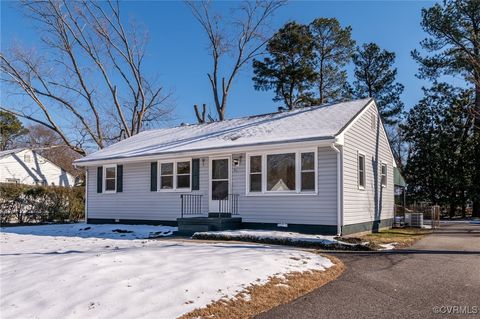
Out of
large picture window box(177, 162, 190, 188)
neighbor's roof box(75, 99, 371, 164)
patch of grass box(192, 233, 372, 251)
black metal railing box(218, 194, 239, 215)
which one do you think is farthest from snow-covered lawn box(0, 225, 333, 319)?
large picture window box(177, 162, 190, 188)

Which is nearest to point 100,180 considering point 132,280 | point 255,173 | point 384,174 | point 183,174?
point 183,174

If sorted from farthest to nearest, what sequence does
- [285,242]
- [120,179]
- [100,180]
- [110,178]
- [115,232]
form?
[100,180]
[110,178]
[120,179]
[115,232]
[285,242]

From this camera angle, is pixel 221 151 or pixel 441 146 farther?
pixel 441 146

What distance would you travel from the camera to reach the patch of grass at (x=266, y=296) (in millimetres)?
4519

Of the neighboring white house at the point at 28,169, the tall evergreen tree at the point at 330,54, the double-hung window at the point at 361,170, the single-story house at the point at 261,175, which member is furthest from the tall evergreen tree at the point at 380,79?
the neighboring white house at the point at 28,169

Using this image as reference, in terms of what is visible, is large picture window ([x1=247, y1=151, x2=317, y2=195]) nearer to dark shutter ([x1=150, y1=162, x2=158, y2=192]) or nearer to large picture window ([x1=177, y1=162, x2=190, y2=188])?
large picture window ([x1=177, y1=162, x2=190, y2=188])

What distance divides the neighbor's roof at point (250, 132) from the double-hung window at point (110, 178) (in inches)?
20.6

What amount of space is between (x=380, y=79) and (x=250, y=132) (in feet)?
69.8

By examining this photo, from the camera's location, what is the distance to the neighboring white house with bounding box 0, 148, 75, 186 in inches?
1277

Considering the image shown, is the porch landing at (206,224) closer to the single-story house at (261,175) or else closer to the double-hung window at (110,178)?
the single-story house at (261,175)

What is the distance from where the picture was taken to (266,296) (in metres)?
5.18

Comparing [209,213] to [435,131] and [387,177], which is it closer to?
[387,177]

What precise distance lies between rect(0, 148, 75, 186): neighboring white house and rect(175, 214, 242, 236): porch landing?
23.2 metres

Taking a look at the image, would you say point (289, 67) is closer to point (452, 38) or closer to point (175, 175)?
point (452, 38)
